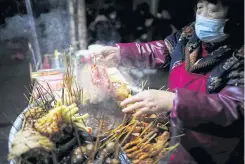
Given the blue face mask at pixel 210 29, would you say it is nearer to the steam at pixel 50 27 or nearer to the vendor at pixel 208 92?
the vendor at pixel 208 92

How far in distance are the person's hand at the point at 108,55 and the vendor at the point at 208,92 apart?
76 cm

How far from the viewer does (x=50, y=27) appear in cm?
552

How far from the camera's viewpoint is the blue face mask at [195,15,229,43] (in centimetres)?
226

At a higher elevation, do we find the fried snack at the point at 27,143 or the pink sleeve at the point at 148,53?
the pink sleeve at the point at 148,53

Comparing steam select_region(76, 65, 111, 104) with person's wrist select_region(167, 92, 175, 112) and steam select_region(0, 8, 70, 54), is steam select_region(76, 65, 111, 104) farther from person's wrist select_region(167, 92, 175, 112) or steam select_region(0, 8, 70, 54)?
steam select_region(0, 8, 70, 54)

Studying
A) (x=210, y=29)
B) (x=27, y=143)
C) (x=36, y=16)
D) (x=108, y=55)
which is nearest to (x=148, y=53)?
(x=108, y=55)

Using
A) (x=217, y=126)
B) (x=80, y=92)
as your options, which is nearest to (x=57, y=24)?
(x=80, y=92)

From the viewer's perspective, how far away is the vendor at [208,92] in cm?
196

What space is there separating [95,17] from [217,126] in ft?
16.0

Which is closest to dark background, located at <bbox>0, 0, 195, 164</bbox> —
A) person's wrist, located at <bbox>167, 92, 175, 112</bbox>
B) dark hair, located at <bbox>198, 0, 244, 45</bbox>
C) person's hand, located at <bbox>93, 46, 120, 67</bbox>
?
person's hand, located at <bbox>93, 46, 120, 67</bbox>

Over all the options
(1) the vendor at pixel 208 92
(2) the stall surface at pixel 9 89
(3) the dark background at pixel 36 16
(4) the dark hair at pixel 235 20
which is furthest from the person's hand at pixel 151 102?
(3) the dark background at pixel 36 16

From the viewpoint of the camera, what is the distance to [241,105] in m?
1.95

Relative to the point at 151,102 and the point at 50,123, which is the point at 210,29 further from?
the point at 50,123

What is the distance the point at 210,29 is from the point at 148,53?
1.04 metres
